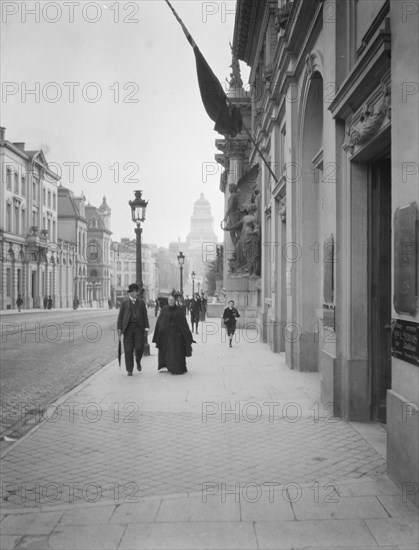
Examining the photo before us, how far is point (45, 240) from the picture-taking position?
6831 centimetres

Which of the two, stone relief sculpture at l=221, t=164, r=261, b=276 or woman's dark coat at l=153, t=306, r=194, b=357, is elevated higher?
stone relief sculpture at l=221, t=164, r=261, b=276

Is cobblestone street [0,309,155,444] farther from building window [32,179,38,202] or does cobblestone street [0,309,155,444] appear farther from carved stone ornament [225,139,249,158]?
building window [32,179,38,202]

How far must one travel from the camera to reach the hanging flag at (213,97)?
36.5 feet

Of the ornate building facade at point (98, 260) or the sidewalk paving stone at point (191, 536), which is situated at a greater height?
the ornate building facade at point (98, 260)

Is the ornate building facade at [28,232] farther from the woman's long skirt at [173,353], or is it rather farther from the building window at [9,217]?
the woman's long skirt at [173,353]

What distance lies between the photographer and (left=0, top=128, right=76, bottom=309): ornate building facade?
2263 inches

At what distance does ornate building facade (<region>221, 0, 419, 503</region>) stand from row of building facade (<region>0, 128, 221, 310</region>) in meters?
48.0

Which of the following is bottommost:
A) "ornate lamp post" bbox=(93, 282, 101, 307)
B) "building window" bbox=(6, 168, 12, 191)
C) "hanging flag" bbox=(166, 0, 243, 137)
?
"ornate lamp post" bbox=(93, 282, 101, 307)

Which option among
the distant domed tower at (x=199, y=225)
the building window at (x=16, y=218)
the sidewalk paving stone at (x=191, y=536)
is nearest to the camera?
the sidewalk paving stone at (x=191, y=536)

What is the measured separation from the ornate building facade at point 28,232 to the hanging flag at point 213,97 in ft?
Answer: 151

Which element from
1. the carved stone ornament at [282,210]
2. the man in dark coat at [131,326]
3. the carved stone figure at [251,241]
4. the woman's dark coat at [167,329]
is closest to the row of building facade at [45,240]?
the carved stone figure at [251,241]

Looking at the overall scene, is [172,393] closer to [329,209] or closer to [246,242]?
[329,209]

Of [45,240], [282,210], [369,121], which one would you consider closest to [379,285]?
[369,121]

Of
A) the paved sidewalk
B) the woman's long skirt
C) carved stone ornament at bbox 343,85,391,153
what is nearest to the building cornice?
carved stone ornament at bbox 343,85,391,153
